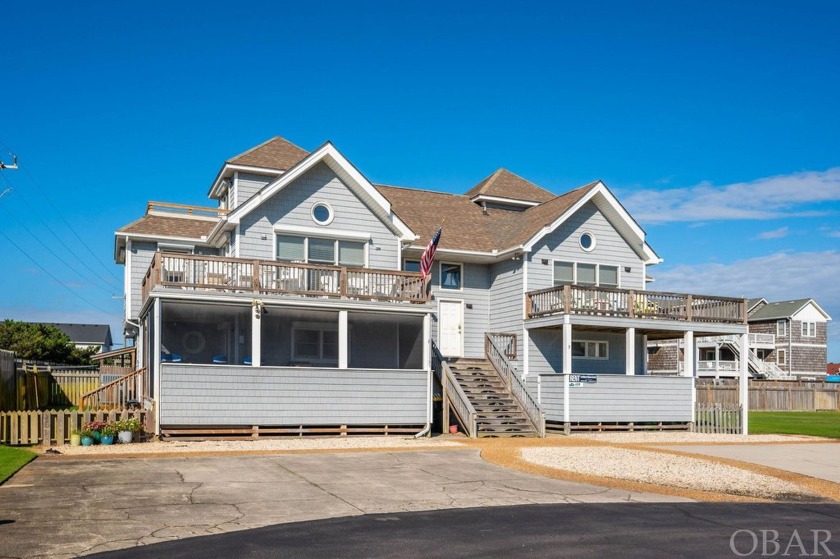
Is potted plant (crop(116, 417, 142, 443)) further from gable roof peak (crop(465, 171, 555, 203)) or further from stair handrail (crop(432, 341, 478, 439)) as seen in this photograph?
gable roof peak (crop(465, 171, 555, 203))

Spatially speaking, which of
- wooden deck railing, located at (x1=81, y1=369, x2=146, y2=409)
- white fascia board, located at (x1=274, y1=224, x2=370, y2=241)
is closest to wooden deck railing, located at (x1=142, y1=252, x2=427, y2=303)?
white fascia board, located at (x1=274, y1=224, x2=370, y2=241)

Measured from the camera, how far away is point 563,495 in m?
13.8

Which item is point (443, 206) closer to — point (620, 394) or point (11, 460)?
point (620, 394)

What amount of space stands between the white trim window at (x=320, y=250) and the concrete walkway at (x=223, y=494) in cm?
921

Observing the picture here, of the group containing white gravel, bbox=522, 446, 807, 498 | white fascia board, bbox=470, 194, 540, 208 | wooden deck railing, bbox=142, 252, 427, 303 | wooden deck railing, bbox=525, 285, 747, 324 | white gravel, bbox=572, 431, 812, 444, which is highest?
white fascia board, bbox=470, 194, 540, 208

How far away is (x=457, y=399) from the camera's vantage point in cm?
2616

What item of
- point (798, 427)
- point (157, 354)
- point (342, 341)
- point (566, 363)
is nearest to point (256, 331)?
point (342, 341)

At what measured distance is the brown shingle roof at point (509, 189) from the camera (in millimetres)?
35312

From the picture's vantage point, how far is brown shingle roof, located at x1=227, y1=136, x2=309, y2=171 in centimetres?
2930

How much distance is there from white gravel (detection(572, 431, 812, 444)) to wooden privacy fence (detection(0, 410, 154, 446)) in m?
14.4

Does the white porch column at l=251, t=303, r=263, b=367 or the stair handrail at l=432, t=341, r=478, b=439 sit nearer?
the white porch column at l=251, t=303, r=263, b=367

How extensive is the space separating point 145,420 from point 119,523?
41.2 ft

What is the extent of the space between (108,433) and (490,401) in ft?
37.6

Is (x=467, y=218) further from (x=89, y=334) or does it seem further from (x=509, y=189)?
(x=89, y=334)
